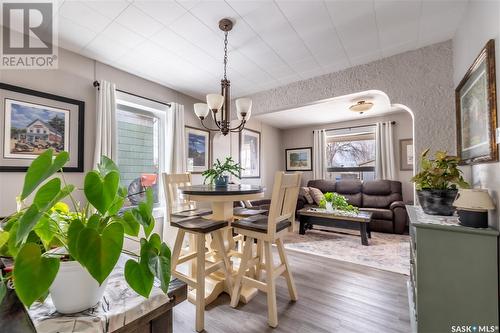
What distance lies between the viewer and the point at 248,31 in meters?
1.99

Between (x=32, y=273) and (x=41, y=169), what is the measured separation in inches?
8.1

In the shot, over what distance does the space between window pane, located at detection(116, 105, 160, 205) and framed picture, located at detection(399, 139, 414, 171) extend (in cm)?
497

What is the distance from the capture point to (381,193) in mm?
4566

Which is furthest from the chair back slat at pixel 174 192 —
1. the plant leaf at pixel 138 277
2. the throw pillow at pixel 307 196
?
the throw pillow at pixel 307 196

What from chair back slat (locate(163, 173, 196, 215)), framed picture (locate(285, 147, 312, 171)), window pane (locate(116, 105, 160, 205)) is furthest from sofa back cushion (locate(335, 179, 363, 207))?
window pane (locate(116, 105, 160, 205))

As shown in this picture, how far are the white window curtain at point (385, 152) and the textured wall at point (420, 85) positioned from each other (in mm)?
2784

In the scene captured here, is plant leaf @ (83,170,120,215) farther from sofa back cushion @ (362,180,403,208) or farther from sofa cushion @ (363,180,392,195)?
sofa cushion @ (363,180,392,195)

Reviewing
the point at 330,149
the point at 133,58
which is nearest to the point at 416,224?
the point at 133,58

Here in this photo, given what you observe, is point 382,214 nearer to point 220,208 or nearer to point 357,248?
point 357,248

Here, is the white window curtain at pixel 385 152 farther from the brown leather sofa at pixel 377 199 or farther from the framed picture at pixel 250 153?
the framed picture at pixel 250 153

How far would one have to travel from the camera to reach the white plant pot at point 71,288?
1.74ft

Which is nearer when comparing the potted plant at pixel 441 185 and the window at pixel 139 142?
the potted plant at pixel 441 185

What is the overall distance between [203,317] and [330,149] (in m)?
5.03

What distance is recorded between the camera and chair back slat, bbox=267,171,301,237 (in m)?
1.57
